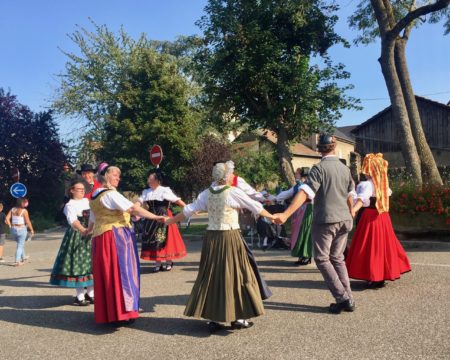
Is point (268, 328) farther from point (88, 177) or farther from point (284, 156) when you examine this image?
point (284, 156)

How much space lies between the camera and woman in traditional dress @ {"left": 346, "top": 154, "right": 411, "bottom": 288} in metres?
6.12

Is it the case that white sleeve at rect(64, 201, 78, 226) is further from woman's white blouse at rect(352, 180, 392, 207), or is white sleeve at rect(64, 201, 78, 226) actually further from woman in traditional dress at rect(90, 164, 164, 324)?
woman's white blouse at rect(352, 180, 392, 207)

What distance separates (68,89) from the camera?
34.1 metres

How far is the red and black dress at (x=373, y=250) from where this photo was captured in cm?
612

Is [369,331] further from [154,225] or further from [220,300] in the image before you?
[154,225]

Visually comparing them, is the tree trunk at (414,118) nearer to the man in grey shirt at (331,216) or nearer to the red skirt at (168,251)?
the red skirt at (168,251)

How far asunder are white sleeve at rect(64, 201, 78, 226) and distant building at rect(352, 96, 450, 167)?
3026cm

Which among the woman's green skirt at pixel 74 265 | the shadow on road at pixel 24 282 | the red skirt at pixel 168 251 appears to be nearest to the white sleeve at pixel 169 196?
the red skirt at pixel 168 251

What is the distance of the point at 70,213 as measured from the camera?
611 centimetres

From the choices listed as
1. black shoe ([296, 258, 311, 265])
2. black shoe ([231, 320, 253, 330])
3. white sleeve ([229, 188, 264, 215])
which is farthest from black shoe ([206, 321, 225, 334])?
black shoe ([296, 258, 311, 265])

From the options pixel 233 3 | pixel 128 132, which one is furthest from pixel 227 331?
pixel 128 132

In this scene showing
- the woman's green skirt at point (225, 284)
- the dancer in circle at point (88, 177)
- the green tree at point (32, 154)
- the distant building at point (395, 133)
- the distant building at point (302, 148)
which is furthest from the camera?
the distant building at point (302, 148)

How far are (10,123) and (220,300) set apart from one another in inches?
1011

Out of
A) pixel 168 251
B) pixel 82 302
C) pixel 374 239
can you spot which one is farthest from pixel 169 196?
pixel 374 239
